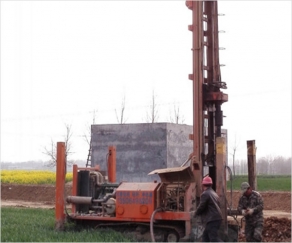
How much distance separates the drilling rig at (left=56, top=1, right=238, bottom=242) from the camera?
12805 millimetres

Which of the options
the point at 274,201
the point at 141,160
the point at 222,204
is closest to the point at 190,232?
the point at 222,204

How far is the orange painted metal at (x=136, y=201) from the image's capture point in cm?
1313

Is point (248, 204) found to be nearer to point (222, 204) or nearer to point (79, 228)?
point (222, 204)

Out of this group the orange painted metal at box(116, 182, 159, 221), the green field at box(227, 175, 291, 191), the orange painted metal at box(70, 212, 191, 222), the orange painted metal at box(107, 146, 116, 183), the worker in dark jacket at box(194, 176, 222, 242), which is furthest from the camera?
the green field at box(227, 175, 291, 191)

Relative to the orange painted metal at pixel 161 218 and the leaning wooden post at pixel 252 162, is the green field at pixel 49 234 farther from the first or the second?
the leaning wooden post at pixel 252 162

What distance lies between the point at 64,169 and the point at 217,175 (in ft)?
12.7

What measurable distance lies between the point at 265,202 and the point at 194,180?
18.8 m

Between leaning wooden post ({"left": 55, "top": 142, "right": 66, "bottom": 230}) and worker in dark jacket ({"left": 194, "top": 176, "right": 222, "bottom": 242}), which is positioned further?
leaning wooden post ({"left": 55, "top": 142, "right": 66, "bottom": 230})

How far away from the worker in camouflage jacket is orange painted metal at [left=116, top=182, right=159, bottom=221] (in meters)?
1.94

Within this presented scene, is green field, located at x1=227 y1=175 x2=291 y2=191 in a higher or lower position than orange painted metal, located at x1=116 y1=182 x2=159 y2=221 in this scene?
lower

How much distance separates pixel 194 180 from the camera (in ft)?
43.0

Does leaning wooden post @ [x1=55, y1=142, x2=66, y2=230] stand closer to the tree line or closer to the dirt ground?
the dirt ground

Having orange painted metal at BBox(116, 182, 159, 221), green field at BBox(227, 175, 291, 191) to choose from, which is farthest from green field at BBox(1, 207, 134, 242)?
green field at BBox(227, 175, 291, 191)

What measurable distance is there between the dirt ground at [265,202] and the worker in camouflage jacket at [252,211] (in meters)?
0.78
